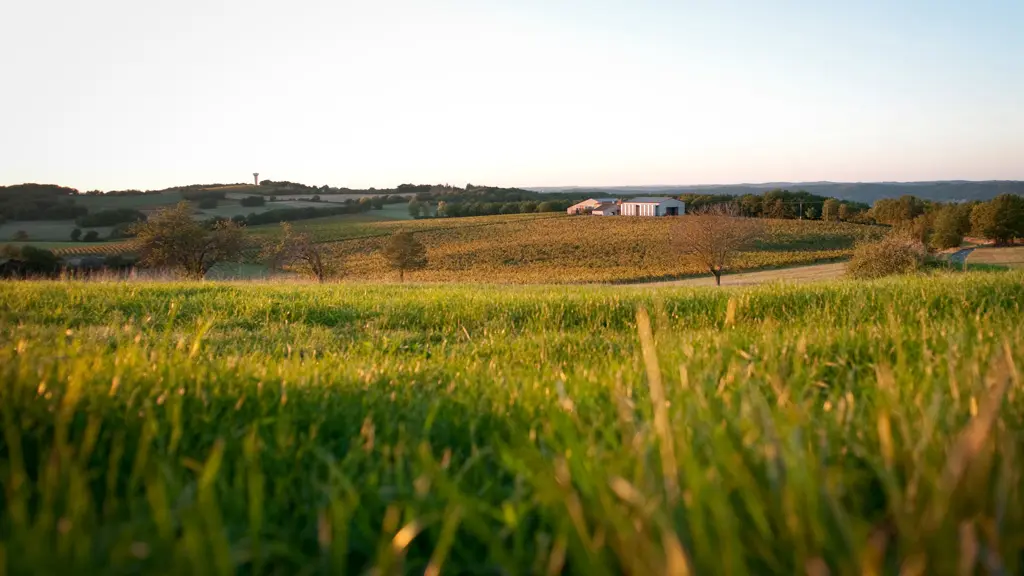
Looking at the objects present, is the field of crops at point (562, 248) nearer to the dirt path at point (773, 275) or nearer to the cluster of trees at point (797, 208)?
the dirt path at point (773, 275)

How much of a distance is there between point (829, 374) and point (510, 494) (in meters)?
3.06

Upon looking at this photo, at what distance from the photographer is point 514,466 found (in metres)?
2.29

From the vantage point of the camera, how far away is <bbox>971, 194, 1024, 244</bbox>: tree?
77.4 meters

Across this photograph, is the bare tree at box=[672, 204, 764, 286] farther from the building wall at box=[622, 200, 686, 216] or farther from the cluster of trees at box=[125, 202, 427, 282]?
the building wall at box=[622, 200, 686, 216]

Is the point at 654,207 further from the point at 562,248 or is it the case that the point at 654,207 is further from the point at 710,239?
the point at 710,239

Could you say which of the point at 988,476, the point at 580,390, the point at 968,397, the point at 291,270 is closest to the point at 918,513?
the point at 988,476

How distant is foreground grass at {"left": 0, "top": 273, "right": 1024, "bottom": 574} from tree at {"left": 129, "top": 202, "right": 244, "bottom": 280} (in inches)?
1736

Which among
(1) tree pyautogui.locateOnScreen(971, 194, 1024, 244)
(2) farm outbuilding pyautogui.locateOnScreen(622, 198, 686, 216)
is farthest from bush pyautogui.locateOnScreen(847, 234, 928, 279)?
(2) farm outbuilding pyautogui.locateOnScreen(622, 198, 686, 216)

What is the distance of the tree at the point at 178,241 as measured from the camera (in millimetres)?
44125

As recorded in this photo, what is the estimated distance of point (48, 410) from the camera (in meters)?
2.92

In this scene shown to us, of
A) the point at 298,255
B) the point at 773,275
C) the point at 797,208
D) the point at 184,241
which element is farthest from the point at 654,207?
the point at 184,241

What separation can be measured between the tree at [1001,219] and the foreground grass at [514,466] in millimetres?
89328

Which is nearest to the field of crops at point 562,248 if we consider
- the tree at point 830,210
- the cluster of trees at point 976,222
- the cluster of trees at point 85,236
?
the cluster of trees at point 976,222

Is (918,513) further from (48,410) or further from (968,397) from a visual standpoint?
(48,410)
